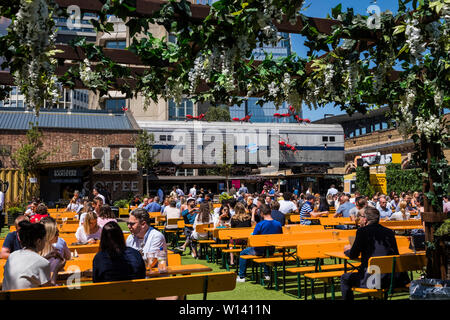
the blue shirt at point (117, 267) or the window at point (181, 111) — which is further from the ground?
the window at point (181, 111)

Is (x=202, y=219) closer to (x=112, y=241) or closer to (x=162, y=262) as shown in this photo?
(x=162, y=262)

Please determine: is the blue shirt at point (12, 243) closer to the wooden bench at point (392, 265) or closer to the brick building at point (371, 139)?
the wooden bench at point (392, 265)

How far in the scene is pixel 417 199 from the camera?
14.0 metres

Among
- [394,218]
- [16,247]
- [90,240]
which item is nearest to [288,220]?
[394,218]

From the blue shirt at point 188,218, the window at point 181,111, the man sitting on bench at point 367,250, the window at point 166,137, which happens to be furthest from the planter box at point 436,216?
the window at point 181,111

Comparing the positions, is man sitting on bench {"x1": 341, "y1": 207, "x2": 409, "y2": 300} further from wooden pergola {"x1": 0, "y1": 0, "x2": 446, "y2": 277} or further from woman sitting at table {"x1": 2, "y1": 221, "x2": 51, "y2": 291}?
woman sitting at table {"x1": 2, "y1": 221, "x2": 51, "y2": 291}

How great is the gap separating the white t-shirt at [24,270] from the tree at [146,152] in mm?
28140

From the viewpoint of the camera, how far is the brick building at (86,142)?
104ft

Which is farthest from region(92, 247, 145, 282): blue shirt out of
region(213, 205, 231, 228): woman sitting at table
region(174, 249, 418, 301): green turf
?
Answer: region(213, 205, 231, 228): woman sitting at table

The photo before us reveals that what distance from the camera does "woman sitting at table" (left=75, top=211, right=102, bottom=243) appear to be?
24.2 ft

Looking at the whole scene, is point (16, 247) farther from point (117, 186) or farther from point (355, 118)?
point (355, 118)

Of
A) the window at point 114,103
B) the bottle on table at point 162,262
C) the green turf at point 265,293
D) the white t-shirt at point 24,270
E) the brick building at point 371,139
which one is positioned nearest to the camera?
the white t-shirt at point 24,270

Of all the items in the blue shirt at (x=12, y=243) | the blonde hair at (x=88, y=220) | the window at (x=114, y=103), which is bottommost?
the blue shirt at (x=12, y=243)

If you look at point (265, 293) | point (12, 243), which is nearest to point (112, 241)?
point (12, 243)
